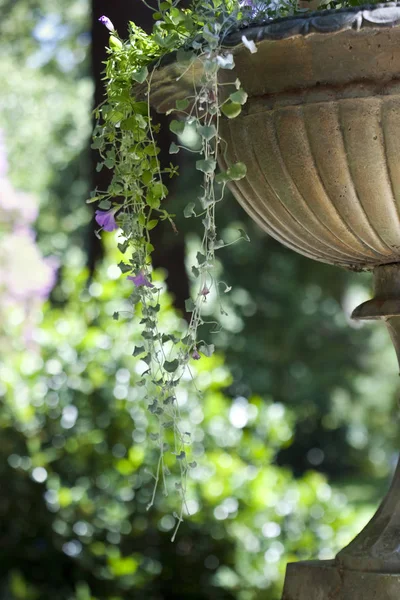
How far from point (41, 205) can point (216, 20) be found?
37.2ft

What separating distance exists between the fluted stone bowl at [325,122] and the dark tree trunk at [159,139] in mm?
2020

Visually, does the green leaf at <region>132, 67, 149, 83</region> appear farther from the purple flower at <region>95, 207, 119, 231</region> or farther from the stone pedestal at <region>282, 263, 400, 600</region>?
the stone pedestal at <region>282, 263, 400, 600</region>

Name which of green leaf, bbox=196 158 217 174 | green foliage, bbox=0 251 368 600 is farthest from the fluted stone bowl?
green foliage, bbox=0 251 368 600

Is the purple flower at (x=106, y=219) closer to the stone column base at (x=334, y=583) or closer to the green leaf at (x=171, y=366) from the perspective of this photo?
the green leaf at (x=171, y=366)

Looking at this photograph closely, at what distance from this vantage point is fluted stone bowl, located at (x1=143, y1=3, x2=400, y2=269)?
3.71ft

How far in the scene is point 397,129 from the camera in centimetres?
116

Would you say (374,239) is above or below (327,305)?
below

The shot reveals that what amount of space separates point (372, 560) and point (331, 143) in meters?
0.65

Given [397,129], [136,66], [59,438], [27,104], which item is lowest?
[59,438]

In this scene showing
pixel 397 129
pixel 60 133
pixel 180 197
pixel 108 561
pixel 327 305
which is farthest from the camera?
pixel 60 133

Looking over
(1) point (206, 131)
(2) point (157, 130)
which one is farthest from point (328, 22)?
(2) point (157, 130)

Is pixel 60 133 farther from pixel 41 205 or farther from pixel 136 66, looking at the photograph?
pixel 136 66

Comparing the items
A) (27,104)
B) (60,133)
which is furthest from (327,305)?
(27,104)

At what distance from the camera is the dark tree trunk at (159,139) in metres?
3.71
